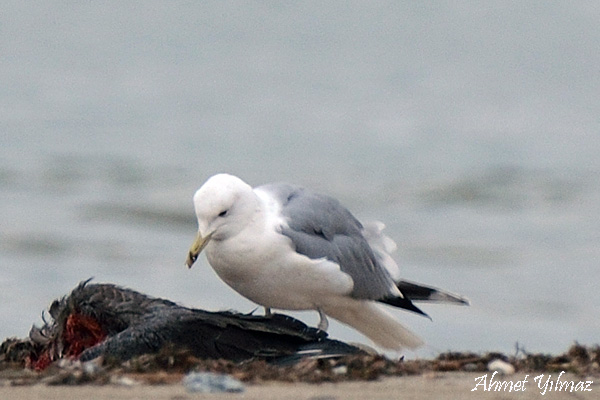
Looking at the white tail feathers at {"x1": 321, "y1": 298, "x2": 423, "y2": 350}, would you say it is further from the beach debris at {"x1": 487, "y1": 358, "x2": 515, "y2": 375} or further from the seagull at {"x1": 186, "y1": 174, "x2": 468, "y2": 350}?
the beach debris at {"x1": 487, "y1": 358, "x2": 515, "y2": 375}

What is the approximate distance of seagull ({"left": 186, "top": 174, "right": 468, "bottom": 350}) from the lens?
8258 millimetres

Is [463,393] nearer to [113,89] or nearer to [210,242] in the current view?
[210,242]

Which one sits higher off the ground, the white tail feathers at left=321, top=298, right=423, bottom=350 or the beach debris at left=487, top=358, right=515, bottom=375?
the white tail feathers at left=321, top=298, right=423, bottom=350

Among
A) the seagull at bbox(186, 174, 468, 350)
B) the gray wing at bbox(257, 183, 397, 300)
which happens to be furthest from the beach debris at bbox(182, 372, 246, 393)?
the gray wing at bbox(257, 183, 397, 300)

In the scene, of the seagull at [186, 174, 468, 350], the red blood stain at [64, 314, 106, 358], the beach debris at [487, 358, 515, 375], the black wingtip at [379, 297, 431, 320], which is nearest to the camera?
the beach debris at [487, 358, 515, 375]

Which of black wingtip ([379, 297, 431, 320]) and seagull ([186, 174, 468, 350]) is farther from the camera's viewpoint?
black wingtip ([379, 297, 431, 320])

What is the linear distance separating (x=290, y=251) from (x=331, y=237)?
0.48 metres

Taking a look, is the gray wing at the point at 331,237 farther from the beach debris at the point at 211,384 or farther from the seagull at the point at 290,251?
the beach debris at the point at 211,384

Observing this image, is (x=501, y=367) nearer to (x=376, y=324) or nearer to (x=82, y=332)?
(x=82, y=332)

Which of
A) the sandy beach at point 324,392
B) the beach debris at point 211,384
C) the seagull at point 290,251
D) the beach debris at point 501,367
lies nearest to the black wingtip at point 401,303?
the seagull at point 290,251

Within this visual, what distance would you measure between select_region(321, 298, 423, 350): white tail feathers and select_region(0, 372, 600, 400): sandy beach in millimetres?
3079

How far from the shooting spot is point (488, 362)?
21.6 feet

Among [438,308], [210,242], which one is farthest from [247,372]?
[438,308]

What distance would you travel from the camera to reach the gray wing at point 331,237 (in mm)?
8500
